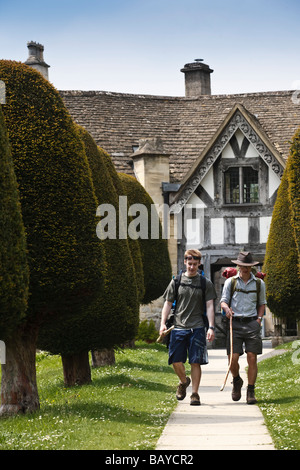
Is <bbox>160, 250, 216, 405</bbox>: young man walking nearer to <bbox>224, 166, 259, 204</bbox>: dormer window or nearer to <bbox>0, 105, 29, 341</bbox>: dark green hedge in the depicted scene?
<bbox>0, 105, 29, 341</bbox>: dark green hedge

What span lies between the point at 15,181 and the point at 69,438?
9.42ft

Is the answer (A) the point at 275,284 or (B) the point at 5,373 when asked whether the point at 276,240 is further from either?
(B) the point at 5,373

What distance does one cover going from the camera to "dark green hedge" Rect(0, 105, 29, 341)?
8.30m

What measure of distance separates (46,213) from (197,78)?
2765cm

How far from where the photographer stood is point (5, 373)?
9.74m

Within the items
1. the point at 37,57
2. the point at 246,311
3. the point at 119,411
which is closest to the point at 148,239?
the point at 246,311

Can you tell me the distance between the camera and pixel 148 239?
2322 cm

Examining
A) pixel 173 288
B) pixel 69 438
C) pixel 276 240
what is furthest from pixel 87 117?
pixel 69 438

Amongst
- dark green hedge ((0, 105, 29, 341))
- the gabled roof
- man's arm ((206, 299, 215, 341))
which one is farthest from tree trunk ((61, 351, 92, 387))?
the gabled roof

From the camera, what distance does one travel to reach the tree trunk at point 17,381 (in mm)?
9648

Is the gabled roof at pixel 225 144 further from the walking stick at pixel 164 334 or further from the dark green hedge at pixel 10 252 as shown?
the dark green hedge at pixel 10 252

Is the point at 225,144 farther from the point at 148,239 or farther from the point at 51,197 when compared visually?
the point at 51,197

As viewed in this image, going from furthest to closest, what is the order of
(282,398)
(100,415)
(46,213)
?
(282,398) → (46,213) → (100,415)

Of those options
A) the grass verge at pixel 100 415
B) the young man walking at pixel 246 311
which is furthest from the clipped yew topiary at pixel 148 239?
the young man walking at pixel 246 311
